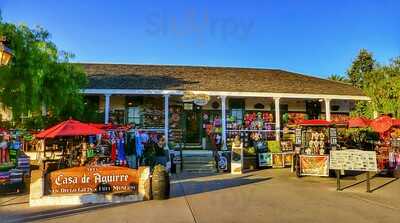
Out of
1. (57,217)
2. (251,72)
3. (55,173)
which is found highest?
(251,72)

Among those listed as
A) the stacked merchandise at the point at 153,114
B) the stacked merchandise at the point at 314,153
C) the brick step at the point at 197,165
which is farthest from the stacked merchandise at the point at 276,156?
the stacked merchandise at the point at 153,114

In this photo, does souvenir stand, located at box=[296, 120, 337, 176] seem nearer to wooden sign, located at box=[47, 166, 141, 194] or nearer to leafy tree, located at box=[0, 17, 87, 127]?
wooden sign, located at box=[47, 166, 141, 194]

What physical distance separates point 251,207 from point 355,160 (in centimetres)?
460

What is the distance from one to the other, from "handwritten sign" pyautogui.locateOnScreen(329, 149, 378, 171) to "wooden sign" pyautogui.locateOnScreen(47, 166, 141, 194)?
6.17 meters

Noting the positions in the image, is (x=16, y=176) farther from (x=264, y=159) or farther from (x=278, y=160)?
(x=278, y=160)

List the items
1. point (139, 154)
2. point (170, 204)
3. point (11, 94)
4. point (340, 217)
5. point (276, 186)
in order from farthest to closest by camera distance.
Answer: point (139, 154)
point (11, 94)
point (276, 186)
point (170, 204)
point (340, 217)

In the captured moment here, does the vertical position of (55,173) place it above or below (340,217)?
above

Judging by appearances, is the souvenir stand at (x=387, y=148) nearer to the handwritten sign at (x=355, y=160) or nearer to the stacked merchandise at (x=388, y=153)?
the stacked merchandise at (x=388, y=153)

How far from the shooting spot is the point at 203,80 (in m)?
22.0

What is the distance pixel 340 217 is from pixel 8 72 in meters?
11.2

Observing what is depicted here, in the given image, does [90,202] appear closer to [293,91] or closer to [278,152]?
[278,152]

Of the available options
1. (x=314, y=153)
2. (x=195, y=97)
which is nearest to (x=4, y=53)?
(x=314, y=153)

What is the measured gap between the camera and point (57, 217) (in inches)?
344

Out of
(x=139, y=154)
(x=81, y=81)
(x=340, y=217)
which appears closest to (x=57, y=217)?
(x=340, y=217)
